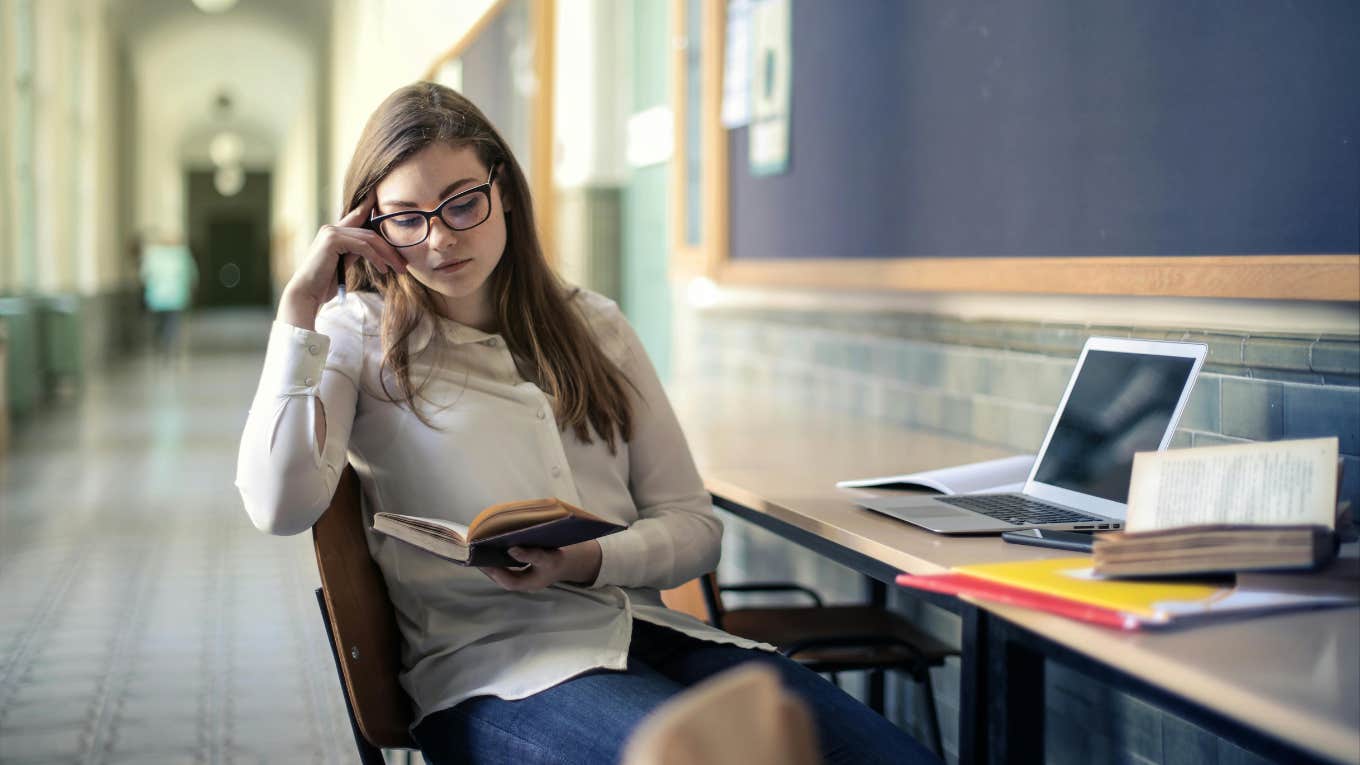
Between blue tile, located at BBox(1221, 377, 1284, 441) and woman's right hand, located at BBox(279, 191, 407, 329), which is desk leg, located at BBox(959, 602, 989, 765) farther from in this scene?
woman's right hand, located at BBox(279, 191, 407, 329)

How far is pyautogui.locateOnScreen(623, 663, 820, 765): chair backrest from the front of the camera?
0.73 meters

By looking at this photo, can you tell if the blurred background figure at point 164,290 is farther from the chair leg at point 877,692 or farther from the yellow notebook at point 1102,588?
the yellow notebook at point 1102,588

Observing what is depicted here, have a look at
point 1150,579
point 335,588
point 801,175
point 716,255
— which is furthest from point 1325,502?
point 716,255

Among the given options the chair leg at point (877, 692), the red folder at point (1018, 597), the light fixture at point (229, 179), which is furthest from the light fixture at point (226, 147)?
the red folder at point (1018, 597)

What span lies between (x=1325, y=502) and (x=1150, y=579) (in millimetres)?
186

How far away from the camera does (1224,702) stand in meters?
1.06

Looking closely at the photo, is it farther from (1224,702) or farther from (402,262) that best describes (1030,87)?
(1224,702)

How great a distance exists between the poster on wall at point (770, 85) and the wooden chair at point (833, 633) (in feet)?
5.37

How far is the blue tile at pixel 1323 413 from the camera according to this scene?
1783mm

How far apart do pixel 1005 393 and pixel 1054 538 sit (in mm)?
1076

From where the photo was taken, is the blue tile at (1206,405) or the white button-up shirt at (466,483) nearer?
the white button-up shirt at (466,483)

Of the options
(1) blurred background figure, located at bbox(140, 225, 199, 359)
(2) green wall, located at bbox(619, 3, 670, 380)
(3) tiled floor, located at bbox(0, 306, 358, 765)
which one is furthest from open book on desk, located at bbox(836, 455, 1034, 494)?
(1) blurred background figure, located at bbox(140, 225, 199, 359)

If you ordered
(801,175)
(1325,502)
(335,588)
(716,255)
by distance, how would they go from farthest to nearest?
(716,255) < (801,175) < (335,588) < (1325,502)

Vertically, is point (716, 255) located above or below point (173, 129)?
below
